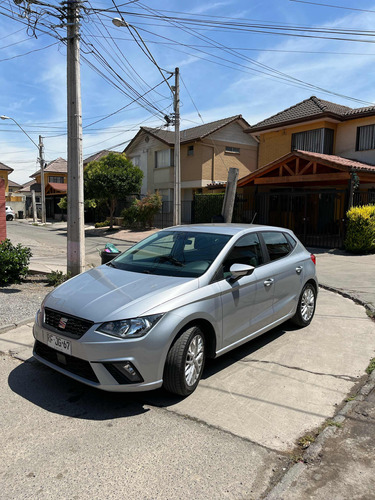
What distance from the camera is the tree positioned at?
23031 millimetres

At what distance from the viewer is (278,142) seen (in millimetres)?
21594

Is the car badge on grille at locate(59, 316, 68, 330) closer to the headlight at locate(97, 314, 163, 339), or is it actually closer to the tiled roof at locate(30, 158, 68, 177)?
the headlight at locate(97, 314, 163, 339)

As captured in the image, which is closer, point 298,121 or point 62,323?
point 62,323

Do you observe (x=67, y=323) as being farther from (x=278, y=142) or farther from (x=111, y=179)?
(x=111, y=179)

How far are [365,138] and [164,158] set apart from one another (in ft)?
47.8

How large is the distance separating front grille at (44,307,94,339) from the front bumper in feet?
0.20

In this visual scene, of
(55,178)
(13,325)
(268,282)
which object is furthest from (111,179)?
(55,178)

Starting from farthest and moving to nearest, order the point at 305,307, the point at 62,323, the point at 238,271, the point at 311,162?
the point at 311,162, the point at 305,307, the point at 238,271, the point at 62,323

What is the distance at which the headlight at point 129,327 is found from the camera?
3178 mm

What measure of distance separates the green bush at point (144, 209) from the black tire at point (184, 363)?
66.7 feet

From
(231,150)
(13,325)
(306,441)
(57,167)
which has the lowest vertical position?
(306,441)

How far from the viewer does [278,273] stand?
4.82 meters

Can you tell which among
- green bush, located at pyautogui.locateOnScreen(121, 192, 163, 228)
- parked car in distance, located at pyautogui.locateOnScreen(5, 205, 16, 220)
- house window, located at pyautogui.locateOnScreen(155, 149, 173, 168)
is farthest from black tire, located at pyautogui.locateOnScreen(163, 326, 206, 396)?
parked car in distance, located at pyautogui.locateOnScreen(5, 205, 16, 220)

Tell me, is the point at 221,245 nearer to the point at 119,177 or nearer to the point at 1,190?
the point at 1,190
